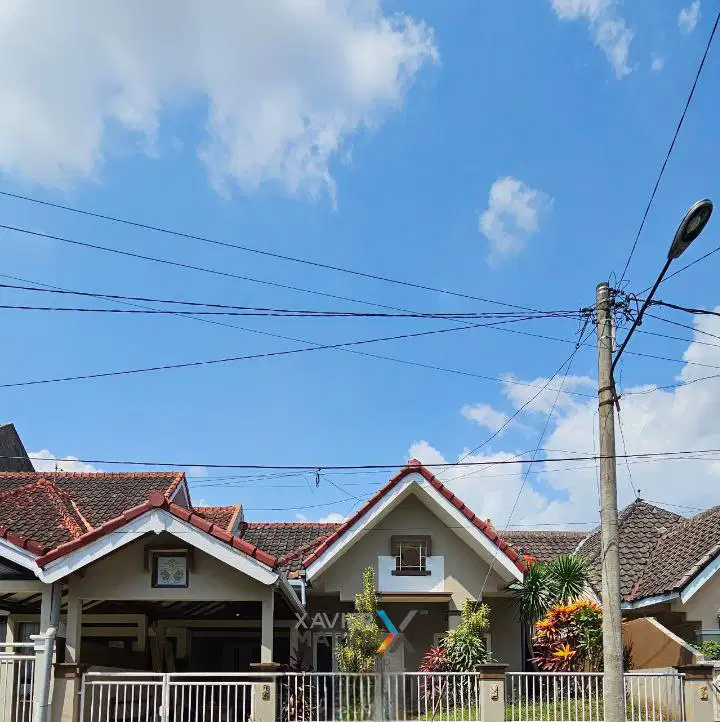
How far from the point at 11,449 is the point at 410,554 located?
18229 mm

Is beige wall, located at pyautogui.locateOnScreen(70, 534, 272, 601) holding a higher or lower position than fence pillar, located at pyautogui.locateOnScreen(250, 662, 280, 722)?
higher

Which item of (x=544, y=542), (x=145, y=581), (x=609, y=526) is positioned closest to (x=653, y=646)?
(x=609, y=526)

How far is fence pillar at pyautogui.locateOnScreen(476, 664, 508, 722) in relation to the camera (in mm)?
13914

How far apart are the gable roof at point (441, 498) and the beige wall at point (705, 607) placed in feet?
10.2

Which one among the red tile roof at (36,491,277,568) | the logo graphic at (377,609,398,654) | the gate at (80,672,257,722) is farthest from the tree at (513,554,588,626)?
the gate at (80,672,257,722)

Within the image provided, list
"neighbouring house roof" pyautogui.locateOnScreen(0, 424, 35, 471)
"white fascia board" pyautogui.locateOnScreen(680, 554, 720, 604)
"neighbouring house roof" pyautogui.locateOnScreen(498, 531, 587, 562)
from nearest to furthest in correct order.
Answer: "white fascia board" pyautogui.locateOnScreen(680, 554, 720, 604) → "neighbouring house roof" pyautogui.locateOnScreen(498, 531, 587, 562) → "neighbouring house roof" pyautogui.locateOnScreen(0, 424, 35, 471)

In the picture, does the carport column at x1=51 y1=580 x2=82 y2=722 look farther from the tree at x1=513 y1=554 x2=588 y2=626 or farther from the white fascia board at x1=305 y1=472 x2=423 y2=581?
the tree at x1=513 y1=554 x2=588 y2=626

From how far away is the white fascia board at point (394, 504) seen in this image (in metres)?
17.0

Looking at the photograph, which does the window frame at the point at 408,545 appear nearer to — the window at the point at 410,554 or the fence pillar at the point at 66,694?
the window at the point at 410,554

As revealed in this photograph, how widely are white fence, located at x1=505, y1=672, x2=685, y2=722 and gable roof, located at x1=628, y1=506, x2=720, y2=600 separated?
2.34 meters

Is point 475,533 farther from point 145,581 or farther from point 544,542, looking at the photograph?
point 544,542

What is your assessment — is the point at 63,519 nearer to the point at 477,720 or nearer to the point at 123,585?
the point at 123,585

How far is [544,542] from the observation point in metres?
23.2

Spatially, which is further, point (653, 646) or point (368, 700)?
point (653, 646)
